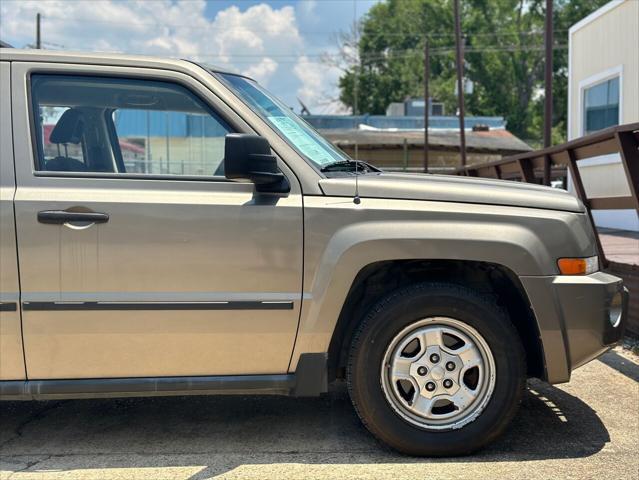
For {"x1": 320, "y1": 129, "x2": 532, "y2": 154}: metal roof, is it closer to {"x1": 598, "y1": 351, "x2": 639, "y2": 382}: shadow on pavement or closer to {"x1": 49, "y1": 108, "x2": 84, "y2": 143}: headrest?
{"x1": 598, "y1": 351, "x2": 639, "y2": 382}: shadow on pavement

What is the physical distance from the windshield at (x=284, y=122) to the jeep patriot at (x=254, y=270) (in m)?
0.04

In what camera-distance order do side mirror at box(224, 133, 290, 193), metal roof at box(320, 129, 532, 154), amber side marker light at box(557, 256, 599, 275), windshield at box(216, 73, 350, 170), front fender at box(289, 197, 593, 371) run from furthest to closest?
metal roof at box(320, 129, 532, 154), windshield at box(216, 73, 350, 170), amber side marker light at box(557, 256, 599, 275), front fender at box(289, 197, 593, 371), side mirror at box(224, 133, 290, 193)

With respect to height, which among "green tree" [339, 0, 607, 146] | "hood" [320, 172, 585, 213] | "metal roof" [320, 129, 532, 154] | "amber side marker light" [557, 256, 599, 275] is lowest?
"amber side marker light" [557, 256, 599, 275]

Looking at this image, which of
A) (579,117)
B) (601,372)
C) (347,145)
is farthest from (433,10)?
(601,372)

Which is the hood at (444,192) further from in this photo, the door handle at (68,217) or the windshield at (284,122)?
the door handle at (68,217)

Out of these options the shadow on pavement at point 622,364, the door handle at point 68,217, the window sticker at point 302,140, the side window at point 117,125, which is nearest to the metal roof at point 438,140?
the shadow on pavement at point 622,364

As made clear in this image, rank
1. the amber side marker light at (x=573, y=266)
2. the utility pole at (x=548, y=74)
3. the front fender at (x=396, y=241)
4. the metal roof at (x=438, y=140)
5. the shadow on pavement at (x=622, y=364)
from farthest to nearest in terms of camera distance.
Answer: the metal roof at (x=438, y=140), the utility pole at (x=548, y=74), the shadow on pavement at (x=622, y=364), the amber side marker light at (x=573, y=266), the front fender at (x=396, y=241)

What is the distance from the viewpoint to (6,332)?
3133 millimetres

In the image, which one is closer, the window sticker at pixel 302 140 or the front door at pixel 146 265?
the front door at pixel 146 265

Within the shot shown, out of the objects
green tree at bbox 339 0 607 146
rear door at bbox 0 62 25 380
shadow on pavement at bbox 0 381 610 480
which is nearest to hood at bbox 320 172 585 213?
shadow on pavement at bbox 0 381 610 480

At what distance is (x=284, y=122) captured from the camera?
11.6 feet

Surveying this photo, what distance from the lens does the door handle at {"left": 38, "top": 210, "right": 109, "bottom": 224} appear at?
3113 millimetres

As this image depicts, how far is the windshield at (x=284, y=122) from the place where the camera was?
3.41 meters

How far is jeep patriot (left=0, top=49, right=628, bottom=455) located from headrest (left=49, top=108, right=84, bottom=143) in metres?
0.02
